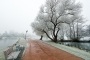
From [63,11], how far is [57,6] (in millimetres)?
2328

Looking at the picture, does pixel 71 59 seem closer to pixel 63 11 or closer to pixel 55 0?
pixel 63 11

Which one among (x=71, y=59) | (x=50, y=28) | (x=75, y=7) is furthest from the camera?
(x=50, y=28)

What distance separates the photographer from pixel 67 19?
26938 millimetres

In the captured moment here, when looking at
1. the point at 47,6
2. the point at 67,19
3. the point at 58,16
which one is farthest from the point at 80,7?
the point at 47,6

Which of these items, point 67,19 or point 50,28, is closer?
point 67,19

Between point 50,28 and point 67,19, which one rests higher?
point 67,19

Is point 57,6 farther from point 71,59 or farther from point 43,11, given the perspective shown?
point 71,59

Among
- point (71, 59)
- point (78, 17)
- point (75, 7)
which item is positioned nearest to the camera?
point (71, 59)

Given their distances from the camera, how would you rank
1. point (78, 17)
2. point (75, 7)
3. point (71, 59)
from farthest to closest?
1. point (78, 17)
2. point (75, 7)
3. point (71, 59)

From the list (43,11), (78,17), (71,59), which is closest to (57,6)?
(43,11)

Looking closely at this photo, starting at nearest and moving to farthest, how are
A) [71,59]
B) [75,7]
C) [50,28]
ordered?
1. [71,59]
2. [75,7]
3. [50,28]

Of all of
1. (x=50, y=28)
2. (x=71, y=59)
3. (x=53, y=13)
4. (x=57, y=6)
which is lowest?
(x=71, y=59)

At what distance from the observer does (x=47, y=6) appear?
91.5 feet

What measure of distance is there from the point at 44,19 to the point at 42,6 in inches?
156
